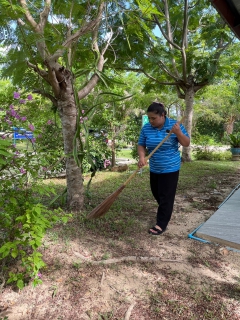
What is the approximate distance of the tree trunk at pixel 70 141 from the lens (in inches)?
123

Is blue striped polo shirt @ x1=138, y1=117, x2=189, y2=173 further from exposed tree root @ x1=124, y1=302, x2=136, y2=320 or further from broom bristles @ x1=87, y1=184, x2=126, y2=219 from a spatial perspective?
exposed tree root @ x1=124, y1=302, x2=136, y2=320

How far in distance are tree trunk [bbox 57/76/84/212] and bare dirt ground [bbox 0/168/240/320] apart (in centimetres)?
44

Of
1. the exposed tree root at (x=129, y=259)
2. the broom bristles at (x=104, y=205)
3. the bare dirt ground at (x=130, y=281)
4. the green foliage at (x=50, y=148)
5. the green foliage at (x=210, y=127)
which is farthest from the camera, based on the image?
the green foliage at (x=210, y=127)

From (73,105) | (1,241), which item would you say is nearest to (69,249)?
(1,241)

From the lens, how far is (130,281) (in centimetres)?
213

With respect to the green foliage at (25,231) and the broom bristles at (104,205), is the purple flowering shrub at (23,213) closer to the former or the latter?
the green foliage at (25,231)

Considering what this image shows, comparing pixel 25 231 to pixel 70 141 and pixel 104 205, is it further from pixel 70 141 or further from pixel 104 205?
pixel 70 141

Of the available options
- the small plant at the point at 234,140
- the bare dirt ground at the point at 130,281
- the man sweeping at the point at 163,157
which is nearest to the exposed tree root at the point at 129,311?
the bare dirt ground at the point at 130,281

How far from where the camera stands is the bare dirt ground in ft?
5.92

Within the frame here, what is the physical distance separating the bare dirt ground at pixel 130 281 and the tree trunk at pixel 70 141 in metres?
0.44

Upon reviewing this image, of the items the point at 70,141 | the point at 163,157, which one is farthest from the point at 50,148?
the point at 163,157

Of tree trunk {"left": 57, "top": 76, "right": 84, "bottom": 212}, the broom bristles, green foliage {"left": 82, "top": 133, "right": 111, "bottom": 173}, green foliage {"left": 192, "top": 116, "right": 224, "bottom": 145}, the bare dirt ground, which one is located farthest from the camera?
green foliage {"left": 192, "top": 116, "right": 224, "bottom": 145}

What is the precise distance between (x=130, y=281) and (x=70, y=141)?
5.87ft

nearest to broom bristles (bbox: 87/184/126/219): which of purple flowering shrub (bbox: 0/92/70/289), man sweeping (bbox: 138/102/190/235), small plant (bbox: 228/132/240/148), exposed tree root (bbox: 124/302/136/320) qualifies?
man sweeping (bbox: 138/102/190/235)
